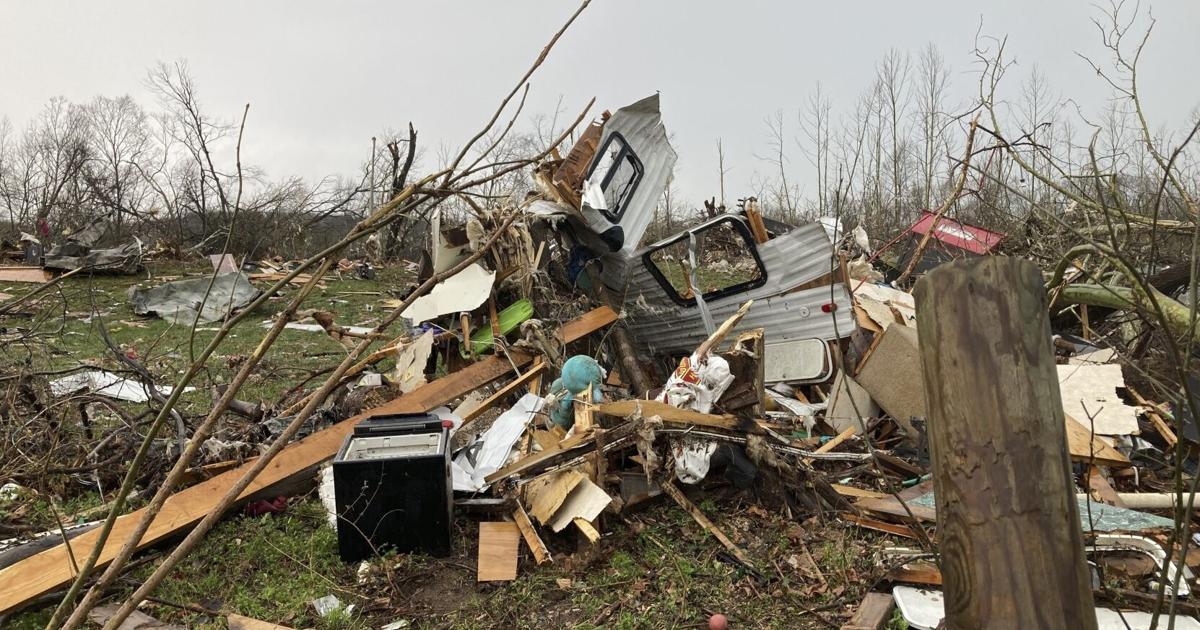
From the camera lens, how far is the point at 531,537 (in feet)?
12.8

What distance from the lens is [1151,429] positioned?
5227mm

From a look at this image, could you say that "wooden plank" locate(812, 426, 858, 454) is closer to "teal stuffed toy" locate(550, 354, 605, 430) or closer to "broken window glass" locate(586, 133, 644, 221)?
"teal stuffed toy" locate(550, 354, 605, 430)

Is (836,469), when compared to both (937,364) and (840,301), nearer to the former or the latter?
(840,301)

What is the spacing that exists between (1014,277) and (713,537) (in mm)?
2921

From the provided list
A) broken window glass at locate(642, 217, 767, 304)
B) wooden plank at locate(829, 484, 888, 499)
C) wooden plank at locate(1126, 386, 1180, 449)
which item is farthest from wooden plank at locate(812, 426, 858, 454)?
broken window glass at locate(642, 217, 767, 304)

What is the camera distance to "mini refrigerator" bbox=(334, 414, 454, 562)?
12.2 ft

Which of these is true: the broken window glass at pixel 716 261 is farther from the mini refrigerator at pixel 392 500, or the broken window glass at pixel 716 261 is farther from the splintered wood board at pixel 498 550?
the mini refrigerator at pixel 392 500

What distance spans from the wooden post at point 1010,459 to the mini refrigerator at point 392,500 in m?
2.87

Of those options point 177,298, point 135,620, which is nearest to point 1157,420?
point 135,620

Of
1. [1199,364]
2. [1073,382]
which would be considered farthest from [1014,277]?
[1199,364]

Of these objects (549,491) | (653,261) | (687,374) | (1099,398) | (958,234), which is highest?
(958,234)

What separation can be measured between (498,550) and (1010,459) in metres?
2.94

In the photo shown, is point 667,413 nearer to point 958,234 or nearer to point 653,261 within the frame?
point 653,261

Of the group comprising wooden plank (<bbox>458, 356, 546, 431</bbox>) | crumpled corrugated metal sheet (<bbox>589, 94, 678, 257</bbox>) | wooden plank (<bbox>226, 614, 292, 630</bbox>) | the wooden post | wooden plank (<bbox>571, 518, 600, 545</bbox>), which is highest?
crumpled corrugated metal sheet (<bbox>589, 94, 678, 257</bbox>)
